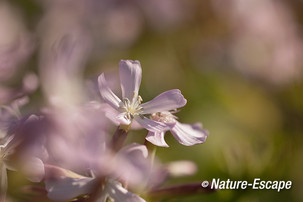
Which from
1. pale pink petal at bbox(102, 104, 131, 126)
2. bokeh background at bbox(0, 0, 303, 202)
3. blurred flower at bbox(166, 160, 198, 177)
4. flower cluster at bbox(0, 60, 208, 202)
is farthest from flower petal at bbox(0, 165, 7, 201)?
bokeh background at bbox(0, 0, 303, 202)

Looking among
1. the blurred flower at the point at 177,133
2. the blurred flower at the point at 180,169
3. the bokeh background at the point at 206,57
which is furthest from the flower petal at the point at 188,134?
the bokeh background at the point at 206,57

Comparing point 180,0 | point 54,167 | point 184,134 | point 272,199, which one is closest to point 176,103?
point 184,134

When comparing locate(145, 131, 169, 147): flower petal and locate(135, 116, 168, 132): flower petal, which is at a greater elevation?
locate(135, 116, 168, 132): flower petal

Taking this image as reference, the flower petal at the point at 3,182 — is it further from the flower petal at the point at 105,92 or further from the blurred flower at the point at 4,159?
the flower petal at the point at 105,92

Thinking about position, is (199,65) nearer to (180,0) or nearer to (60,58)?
(180,0)

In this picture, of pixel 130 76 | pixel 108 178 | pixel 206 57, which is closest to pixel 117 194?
pixel 108 178

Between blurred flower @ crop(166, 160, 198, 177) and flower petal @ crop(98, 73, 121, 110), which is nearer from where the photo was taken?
flower petal @ crop(98, 73, 121, 110)

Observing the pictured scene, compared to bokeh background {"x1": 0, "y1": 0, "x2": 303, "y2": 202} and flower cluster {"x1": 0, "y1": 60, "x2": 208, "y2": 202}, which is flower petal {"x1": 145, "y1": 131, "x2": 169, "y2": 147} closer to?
flower cluster {"x1": 0, "y1": 60, "x2": 208, "y2": 202}
